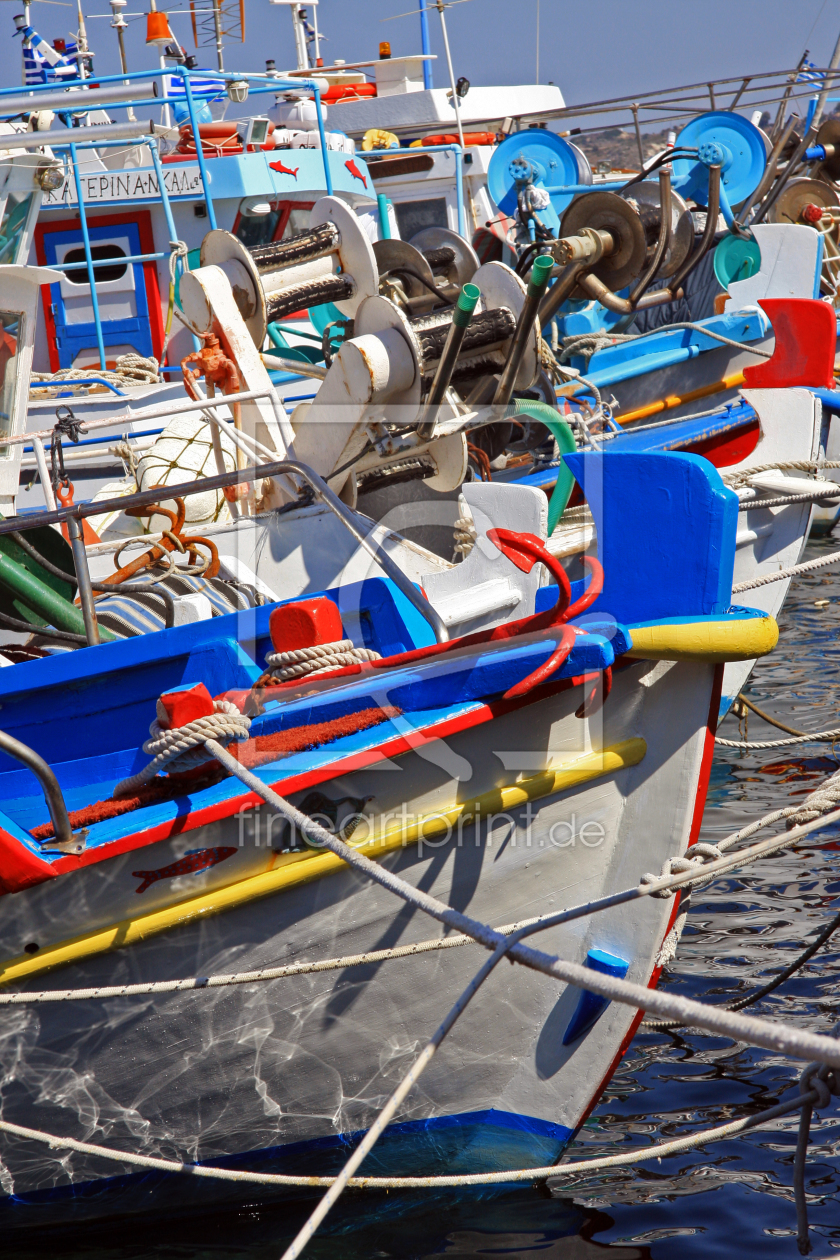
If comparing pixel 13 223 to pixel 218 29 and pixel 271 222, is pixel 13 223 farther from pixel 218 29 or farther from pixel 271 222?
pixel 218 29

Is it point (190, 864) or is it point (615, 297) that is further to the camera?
point (615, 297)

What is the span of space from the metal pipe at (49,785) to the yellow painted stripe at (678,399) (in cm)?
A: 583

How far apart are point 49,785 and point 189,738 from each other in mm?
370

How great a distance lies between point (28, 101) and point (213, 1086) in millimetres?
3762

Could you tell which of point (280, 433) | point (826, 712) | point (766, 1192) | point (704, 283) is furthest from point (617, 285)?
point (766, 1192)

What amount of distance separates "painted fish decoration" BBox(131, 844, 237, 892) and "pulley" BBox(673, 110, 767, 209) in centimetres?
863

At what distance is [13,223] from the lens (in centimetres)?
Answer: 604

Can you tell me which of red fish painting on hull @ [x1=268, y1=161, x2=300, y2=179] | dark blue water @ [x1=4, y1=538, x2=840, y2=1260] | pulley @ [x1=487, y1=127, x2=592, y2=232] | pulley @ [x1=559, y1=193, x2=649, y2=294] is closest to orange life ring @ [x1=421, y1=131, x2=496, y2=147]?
pulley @ [x1=487, y1=127, x2=592, y2=232]

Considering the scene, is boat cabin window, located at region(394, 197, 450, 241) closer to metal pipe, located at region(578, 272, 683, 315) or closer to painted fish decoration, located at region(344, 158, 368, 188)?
painted fish decoration, located at region(344, 158, 368, 188)

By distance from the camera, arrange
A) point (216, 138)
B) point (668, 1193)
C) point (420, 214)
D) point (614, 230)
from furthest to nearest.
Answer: point (420, 214) < point (216, 138) < point (614, 230) < point (668, 1193)

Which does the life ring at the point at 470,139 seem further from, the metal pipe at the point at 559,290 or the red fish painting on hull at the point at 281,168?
the metal pipe at the point at 559,290

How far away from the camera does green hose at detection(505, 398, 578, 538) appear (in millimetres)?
4219

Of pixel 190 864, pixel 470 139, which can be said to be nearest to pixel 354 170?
pixel 470 139

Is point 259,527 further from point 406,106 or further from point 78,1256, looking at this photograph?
point 406,106
